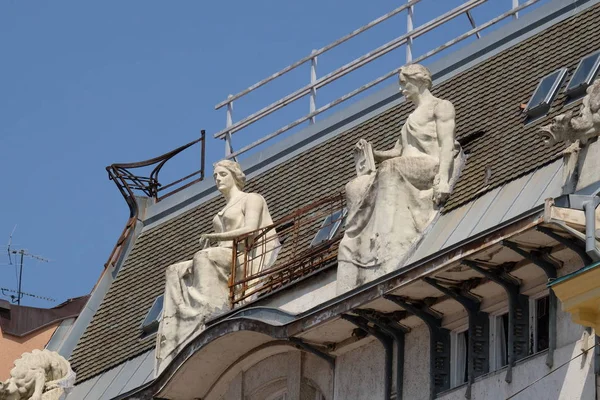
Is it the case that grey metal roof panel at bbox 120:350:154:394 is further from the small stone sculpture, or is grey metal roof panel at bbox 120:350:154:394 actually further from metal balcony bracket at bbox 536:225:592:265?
metal balcony bracket at bbox 536:225:592:265

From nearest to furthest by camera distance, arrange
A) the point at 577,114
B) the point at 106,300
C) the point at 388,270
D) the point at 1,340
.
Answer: the point at 577,114
the point at 388,270
the point at 106,300
the point at 1,340

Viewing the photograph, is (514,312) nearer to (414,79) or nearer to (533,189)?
(533,189)

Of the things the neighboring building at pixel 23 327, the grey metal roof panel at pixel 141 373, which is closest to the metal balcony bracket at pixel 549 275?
the grey metal roof panel at pixel 141 373

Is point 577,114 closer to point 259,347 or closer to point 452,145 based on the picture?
point 452,145

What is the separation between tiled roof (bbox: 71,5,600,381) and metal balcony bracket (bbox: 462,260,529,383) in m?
2.11

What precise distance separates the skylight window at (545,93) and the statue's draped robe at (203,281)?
4.43m

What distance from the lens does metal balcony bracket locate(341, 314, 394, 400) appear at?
3164cm

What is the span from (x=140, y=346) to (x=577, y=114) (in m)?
11.0

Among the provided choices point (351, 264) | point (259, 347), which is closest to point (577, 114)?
point (351, 264)

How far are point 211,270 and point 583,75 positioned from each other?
614 cm

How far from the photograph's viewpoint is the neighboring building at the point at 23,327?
4347 cm

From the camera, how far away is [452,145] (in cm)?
3300

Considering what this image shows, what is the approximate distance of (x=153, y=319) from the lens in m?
38.4

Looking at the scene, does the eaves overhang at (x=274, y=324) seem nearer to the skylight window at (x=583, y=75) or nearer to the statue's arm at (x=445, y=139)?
the statue's arm at (x=445, y=139)
